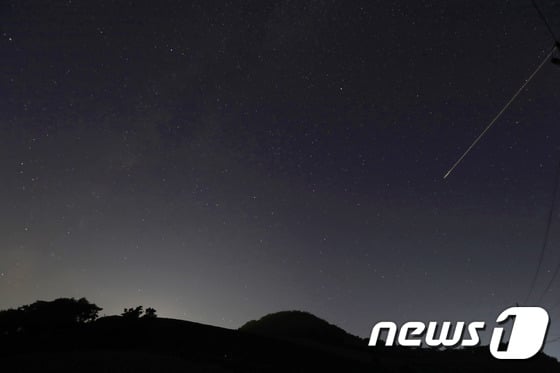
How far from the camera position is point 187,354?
29719mm

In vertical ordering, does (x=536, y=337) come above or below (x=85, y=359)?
above

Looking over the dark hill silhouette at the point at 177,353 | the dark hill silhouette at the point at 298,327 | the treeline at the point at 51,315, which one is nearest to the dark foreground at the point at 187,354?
the dark hill silhouette at the point at 177,353

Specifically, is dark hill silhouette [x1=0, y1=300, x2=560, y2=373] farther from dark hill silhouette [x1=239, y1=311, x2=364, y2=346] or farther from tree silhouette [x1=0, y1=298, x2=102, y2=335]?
dark hill silhouette [x1=239, y1=311, x2=364, y2=346]

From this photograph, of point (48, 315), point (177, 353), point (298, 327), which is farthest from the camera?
point (298, 327)

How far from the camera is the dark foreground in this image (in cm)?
2491

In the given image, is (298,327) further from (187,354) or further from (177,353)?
(177,353)

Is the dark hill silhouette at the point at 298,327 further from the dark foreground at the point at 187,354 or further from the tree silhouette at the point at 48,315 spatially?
the tree silhouette at the point at 48,315

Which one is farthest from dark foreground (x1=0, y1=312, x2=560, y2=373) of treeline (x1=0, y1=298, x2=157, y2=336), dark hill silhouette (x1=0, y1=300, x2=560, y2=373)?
treeline (x1=0, y1=298, x2=157, y2=336)

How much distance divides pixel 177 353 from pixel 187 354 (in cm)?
76

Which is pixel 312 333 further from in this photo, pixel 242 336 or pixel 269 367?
pixel 269 367

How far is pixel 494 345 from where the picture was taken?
24516mm

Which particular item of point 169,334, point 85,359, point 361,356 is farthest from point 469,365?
point 85,359

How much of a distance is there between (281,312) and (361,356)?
40.2m

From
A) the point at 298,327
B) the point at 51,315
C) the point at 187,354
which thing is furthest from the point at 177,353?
the point at 298,327
